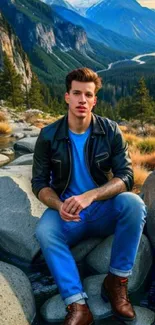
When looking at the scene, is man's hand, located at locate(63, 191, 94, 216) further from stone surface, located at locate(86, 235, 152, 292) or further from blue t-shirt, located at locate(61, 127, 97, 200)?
stone surface, located at locate(86, 235, 152, 292)

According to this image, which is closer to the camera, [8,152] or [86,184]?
[86,184]

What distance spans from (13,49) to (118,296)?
323 ft

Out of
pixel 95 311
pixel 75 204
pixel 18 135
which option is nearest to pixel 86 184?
pixel 75 204

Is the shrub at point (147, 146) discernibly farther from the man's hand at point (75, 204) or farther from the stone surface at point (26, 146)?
the man's hand at point (75, 204)

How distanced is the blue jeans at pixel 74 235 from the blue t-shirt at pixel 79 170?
30cm

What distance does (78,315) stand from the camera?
350cm

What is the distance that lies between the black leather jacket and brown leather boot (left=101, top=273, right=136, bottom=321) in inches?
39.6

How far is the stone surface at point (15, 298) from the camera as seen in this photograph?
11.9 ft

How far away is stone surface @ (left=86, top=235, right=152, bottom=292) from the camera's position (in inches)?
175

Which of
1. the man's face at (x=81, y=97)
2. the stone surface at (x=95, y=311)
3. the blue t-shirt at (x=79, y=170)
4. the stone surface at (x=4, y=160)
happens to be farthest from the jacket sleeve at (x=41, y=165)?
the stone surface at (x=4, y=160)

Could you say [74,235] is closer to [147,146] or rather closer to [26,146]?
[147,146]

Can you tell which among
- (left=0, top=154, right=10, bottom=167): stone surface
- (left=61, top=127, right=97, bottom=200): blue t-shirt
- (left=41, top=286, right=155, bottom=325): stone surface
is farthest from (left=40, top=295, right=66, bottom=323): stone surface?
(left=0, top=154, right=10, bottom=167): stone surface

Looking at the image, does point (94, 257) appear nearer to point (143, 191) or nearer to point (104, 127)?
point (143, 191)

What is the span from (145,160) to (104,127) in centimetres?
500
